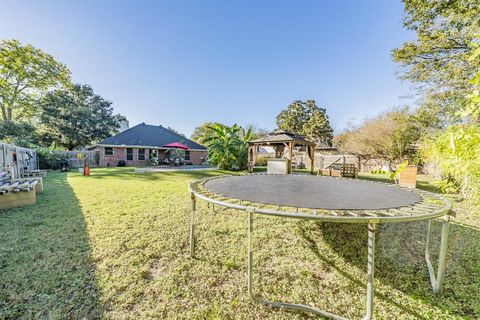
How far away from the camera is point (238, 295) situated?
2.20 m

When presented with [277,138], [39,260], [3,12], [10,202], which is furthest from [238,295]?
[3,12]

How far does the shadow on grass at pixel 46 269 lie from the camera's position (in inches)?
74.4

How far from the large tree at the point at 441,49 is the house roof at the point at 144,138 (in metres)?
19.3

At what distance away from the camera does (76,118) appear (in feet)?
84.6

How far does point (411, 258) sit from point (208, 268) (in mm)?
3222

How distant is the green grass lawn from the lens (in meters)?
1.99

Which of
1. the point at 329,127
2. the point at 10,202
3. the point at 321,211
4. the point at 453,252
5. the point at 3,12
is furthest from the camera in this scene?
the point at 329,127

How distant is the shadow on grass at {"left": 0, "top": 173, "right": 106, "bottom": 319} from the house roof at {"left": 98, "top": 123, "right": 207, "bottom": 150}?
16.0 metres

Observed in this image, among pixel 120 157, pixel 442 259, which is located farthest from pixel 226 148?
pixel 442 259

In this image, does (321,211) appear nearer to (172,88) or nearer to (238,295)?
(238,295)

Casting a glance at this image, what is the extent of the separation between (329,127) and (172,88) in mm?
27437

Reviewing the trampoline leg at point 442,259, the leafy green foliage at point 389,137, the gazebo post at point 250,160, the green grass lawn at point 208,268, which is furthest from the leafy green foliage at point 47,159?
the leafy green foliage at point 389,137

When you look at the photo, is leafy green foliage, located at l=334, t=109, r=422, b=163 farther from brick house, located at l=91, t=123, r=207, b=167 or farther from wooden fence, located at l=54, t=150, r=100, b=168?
wooden fence, located at l=54, t=150, r=100, b=168

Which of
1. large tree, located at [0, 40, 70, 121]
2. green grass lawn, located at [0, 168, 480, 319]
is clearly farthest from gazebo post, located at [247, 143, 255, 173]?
large tree, located at [0, 40, 70, 121]
